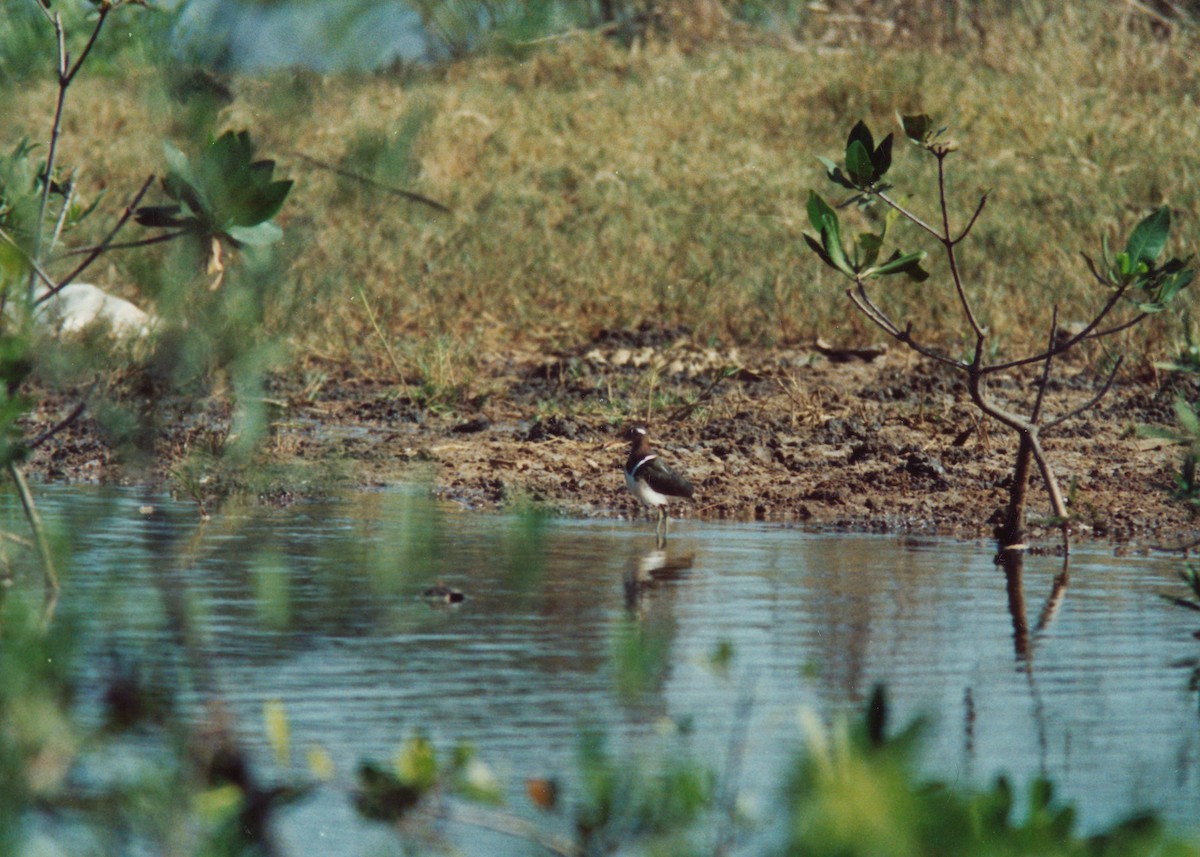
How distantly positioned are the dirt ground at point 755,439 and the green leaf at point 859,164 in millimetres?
1555

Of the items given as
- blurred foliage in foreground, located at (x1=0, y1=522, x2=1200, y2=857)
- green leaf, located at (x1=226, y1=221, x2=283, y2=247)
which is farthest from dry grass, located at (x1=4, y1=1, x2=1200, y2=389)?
blurred foliage in foreground, located at (x1=0, y1=522, x2=1200, y2=857)

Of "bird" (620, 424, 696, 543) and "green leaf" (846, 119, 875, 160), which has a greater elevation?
"green leaf" (846, 119, 875, 160)

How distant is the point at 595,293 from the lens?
1152cm

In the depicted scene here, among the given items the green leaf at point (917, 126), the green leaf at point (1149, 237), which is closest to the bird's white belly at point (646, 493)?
the green leaf at point (917, 126)

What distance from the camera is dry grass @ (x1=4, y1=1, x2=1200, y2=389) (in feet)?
36.6

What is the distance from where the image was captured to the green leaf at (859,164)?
5.86 m

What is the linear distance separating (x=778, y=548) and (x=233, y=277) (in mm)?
4617

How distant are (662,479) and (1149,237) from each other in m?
2.04

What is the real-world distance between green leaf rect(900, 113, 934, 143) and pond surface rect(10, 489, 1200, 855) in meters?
1.40

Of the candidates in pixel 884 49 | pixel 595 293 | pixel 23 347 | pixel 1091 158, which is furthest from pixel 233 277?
pixel 884 49

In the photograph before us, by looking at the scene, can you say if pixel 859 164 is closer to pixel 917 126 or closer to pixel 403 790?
pixel 917 126

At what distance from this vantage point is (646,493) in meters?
6.96

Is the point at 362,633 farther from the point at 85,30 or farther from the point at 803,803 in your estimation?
the point at 803,803

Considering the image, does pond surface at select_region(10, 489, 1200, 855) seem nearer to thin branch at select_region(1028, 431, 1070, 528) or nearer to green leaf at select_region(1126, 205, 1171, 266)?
thin branch at select_region(1028, 431, 1070, 528)
